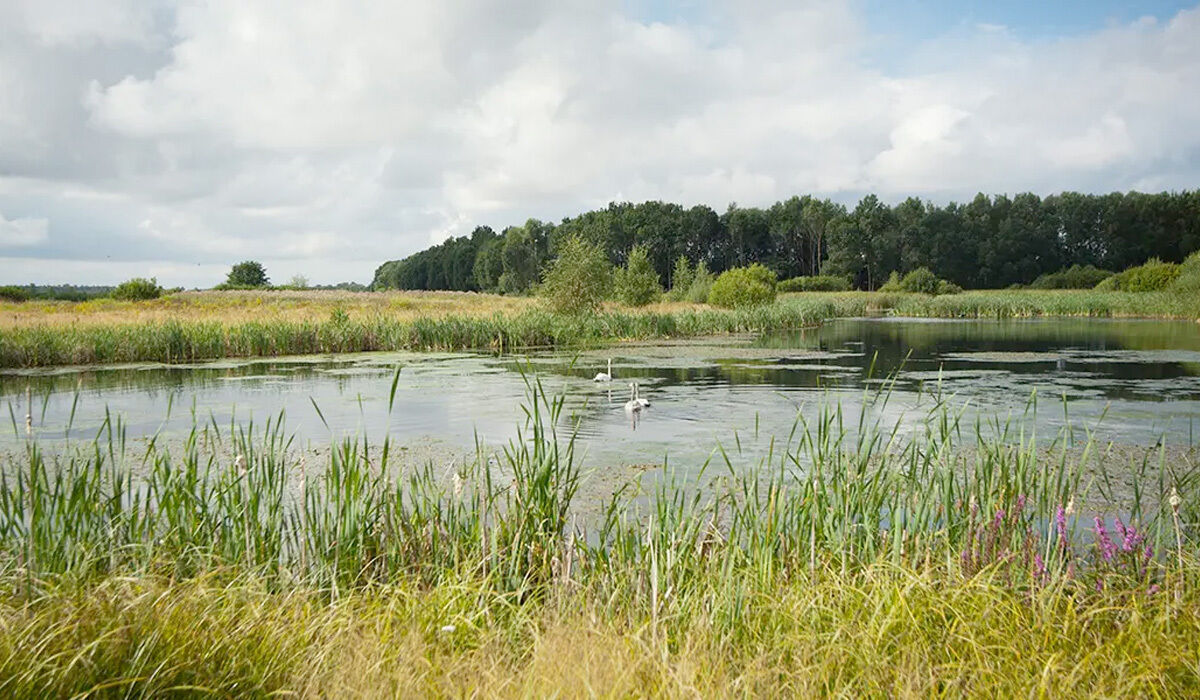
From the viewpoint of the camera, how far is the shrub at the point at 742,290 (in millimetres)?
31547

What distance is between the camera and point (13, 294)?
4053 cm

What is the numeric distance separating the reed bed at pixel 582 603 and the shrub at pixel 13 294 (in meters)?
43.6

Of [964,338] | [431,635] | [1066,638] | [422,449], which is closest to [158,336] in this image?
[422,449]

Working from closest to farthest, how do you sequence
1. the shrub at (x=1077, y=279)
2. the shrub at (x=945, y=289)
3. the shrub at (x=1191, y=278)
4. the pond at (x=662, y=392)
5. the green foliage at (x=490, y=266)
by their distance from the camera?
the pond at (x=662, y=392)
the shrub at (x=1191, y=278)
the shrub at (x=945, y=289)
the shrub at (x=1077, y=279)
the green foliage at (x=490, y=266)

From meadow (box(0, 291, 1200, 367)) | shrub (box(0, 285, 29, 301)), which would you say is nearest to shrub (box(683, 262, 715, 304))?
meadow (box(0, 291, 1200, 367))

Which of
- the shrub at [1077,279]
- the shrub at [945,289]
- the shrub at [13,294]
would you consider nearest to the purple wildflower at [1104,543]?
the shrub at [13,294]

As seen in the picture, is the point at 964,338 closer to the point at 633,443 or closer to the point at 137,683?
the point at 633,443

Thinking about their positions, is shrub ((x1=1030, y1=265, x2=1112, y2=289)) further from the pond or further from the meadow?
the pond

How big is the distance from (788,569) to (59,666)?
2.66 m

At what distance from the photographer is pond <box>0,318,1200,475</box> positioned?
8375 mm

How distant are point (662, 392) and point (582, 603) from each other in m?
9.10

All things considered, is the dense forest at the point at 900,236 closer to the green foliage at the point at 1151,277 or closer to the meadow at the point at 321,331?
the green foliage at the point at 1151,277

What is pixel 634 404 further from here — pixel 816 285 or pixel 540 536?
Result: pixel 816 285

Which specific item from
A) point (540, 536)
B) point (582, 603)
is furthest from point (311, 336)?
point (582, 603)
